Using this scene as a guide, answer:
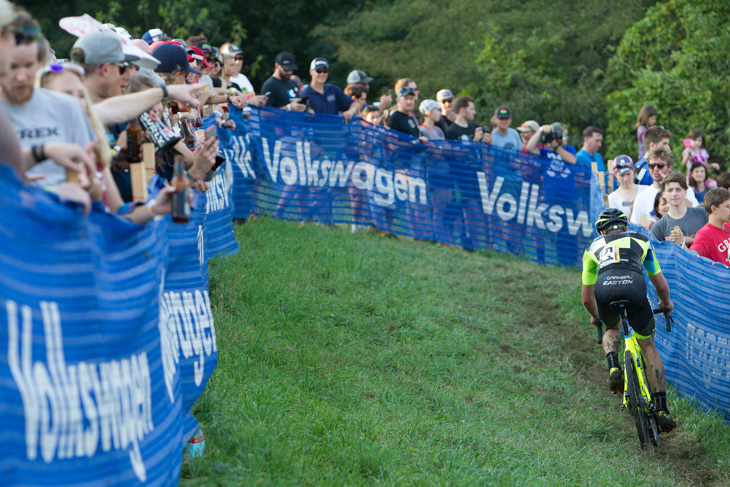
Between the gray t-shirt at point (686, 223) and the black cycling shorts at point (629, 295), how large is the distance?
2.30m

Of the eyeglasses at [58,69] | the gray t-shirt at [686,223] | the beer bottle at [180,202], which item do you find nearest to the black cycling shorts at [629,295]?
the gray t-shirt at [686,223]

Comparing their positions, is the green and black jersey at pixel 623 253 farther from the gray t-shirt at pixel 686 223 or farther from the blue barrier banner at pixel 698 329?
the gray t-shirt at pixel 686 223

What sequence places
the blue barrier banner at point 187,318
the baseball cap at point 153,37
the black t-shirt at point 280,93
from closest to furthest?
the blue barrier banner at point 187,318
the baseball cap at point 153,37
the black t-shirt at point 280,93

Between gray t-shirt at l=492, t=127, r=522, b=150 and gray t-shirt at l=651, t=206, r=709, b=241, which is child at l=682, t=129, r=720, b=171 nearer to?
gray t-shirt at l=492, t=127, r=522, b=150

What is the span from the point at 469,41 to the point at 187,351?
2433cm

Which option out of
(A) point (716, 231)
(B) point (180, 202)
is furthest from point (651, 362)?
(B) point (180, 202)

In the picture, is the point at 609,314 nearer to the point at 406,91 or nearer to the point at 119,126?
the point at 119,126

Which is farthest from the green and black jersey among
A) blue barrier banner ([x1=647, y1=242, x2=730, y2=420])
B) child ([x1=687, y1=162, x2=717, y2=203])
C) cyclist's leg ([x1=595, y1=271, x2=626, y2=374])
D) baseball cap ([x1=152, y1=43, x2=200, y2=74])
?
child ([x1=687, y1=162, x2=717, y2=203])

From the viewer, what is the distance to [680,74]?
2275 cm

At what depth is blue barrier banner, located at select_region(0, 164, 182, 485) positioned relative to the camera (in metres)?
3.26

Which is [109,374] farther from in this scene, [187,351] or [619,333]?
[619,333]

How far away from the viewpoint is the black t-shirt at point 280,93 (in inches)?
519

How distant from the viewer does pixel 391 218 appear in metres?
13.6

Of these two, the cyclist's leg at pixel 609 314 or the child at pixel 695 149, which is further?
the child at pixel 695 149
